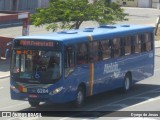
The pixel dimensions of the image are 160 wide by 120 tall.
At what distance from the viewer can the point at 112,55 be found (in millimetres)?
23969

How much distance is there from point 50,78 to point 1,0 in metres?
45.9

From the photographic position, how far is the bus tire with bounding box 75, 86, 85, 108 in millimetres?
21234

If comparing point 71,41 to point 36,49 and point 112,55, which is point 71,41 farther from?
point 112,55

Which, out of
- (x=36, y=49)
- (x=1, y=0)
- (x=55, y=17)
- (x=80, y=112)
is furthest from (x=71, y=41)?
(x=1, y=0)

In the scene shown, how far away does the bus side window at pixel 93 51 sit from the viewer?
2220cm

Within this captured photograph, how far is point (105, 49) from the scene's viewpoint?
2339cm

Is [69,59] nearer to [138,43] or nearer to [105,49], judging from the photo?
[105,49]

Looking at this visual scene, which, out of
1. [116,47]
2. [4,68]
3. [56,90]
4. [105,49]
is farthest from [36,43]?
[4,68]

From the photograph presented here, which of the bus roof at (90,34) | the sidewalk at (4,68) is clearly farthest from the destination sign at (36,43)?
the sidewalk at (4,68)

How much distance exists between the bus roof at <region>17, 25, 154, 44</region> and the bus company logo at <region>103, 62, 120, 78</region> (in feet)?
3.87

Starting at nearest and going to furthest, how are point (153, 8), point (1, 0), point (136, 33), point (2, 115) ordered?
point (2, 115) → point (136, 33) → point (1, 0) → point (153, 8)

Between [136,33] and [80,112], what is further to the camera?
[136,33]

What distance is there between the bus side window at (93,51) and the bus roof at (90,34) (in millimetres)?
280

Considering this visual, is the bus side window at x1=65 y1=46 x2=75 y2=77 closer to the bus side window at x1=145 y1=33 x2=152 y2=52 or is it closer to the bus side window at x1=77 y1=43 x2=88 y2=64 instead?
the bus side window at x1=77 y1=43 x2=88 y2=64
